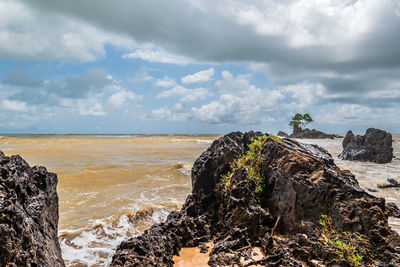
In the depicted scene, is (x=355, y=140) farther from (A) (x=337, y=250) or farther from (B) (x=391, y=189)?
(A) (x=337, y=250)

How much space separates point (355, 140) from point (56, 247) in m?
26.9

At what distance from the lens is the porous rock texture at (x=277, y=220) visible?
4.32 m

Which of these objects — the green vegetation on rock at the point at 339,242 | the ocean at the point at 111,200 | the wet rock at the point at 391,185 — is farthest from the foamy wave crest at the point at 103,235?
the wet rock at the point at 391,185

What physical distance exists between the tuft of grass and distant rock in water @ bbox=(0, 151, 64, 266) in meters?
3.96

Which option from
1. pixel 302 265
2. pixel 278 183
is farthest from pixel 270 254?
pixel 278 183

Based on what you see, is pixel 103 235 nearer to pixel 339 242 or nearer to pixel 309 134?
pixel 339 242

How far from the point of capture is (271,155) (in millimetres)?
6211

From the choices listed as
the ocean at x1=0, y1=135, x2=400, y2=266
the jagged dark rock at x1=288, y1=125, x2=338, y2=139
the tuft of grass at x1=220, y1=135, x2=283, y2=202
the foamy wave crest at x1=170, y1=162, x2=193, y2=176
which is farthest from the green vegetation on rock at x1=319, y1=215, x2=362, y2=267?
the jagged dark rock at x1=288, y1=125, x2=338, y2=139

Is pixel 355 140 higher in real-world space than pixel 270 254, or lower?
higher

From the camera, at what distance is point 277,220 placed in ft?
17.7

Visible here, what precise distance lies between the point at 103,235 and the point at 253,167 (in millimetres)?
5069

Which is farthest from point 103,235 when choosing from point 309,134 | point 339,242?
point 309,134

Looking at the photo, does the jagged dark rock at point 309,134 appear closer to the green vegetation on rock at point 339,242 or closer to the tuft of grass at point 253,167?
the tuft of grass at point 253,167

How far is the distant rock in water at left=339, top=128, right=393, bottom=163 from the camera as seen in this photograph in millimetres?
21406
